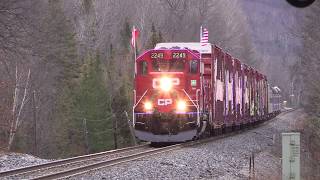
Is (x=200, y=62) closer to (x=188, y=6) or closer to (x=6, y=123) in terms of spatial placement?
(x=6, y=123)

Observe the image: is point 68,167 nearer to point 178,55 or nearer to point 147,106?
point 147,106

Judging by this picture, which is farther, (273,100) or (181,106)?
(273,100)

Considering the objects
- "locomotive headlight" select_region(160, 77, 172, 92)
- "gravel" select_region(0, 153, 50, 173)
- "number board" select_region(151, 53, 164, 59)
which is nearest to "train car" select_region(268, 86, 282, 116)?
"number board" select_region(151, 53, 164, 59)

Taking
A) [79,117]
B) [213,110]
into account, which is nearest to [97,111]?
[79,117]

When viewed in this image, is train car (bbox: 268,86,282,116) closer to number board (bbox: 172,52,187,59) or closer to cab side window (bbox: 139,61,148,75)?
number board (bbox: 172,52,187,59)

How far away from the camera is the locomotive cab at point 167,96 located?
18.0 m

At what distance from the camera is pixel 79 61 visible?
5188 cm

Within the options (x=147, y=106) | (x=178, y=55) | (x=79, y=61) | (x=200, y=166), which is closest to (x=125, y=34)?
(x=79, y=61)

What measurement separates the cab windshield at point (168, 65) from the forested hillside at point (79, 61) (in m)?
5.22

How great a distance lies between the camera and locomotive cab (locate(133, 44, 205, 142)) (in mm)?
18016

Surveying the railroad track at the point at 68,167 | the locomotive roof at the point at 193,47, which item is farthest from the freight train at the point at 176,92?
the railroad track at the point at 68,167

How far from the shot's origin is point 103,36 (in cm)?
6062

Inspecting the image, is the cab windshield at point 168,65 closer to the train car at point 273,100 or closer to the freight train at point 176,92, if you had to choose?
the freight train at point 176,92

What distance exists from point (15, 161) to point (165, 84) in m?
5.99
